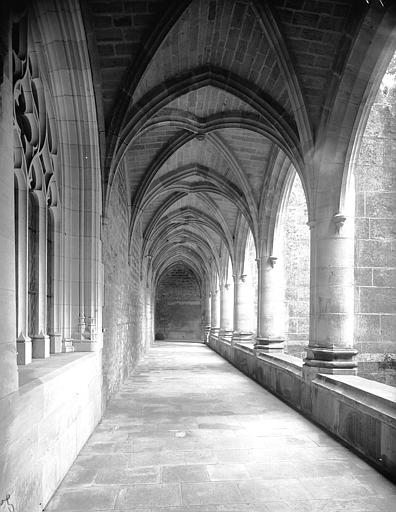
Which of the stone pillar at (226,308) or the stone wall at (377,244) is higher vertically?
the stone wall at (377,244)

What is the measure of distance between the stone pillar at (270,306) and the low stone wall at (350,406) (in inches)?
69.9

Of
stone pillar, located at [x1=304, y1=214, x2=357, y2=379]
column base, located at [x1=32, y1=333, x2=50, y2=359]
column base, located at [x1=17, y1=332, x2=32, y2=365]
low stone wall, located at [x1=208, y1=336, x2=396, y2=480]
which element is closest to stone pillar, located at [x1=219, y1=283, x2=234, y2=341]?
low stone wall, located at [x1=208, y1=336, x2=396, y2=480]

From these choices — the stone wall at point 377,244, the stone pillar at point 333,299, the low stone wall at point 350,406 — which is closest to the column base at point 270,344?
the low stone wall at point 350,406

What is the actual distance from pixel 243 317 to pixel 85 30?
945 centimetres

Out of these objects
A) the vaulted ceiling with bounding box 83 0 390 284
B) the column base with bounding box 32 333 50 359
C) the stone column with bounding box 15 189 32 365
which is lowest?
the column base with bounding box 32 333 50 359

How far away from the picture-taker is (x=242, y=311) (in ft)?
41.8

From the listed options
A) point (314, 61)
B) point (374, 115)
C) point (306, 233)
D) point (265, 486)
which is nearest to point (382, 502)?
point (265, 486)

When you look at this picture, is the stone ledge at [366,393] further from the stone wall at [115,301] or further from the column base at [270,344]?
the column base at [270,344]

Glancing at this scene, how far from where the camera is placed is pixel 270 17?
16.8ft

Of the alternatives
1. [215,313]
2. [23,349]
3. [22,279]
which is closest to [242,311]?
[215,313]

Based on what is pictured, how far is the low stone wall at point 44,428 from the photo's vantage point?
6.93 ft

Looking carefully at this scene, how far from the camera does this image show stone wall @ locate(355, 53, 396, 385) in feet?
22.2

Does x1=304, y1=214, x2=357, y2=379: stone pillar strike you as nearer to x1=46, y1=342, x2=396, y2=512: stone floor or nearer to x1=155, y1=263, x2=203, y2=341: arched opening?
x1=46, y1=342, x2=396, y2=512: stone floor

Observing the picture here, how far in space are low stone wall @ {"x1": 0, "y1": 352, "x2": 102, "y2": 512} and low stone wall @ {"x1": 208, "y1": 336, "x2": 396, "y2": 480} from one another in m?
2.53
